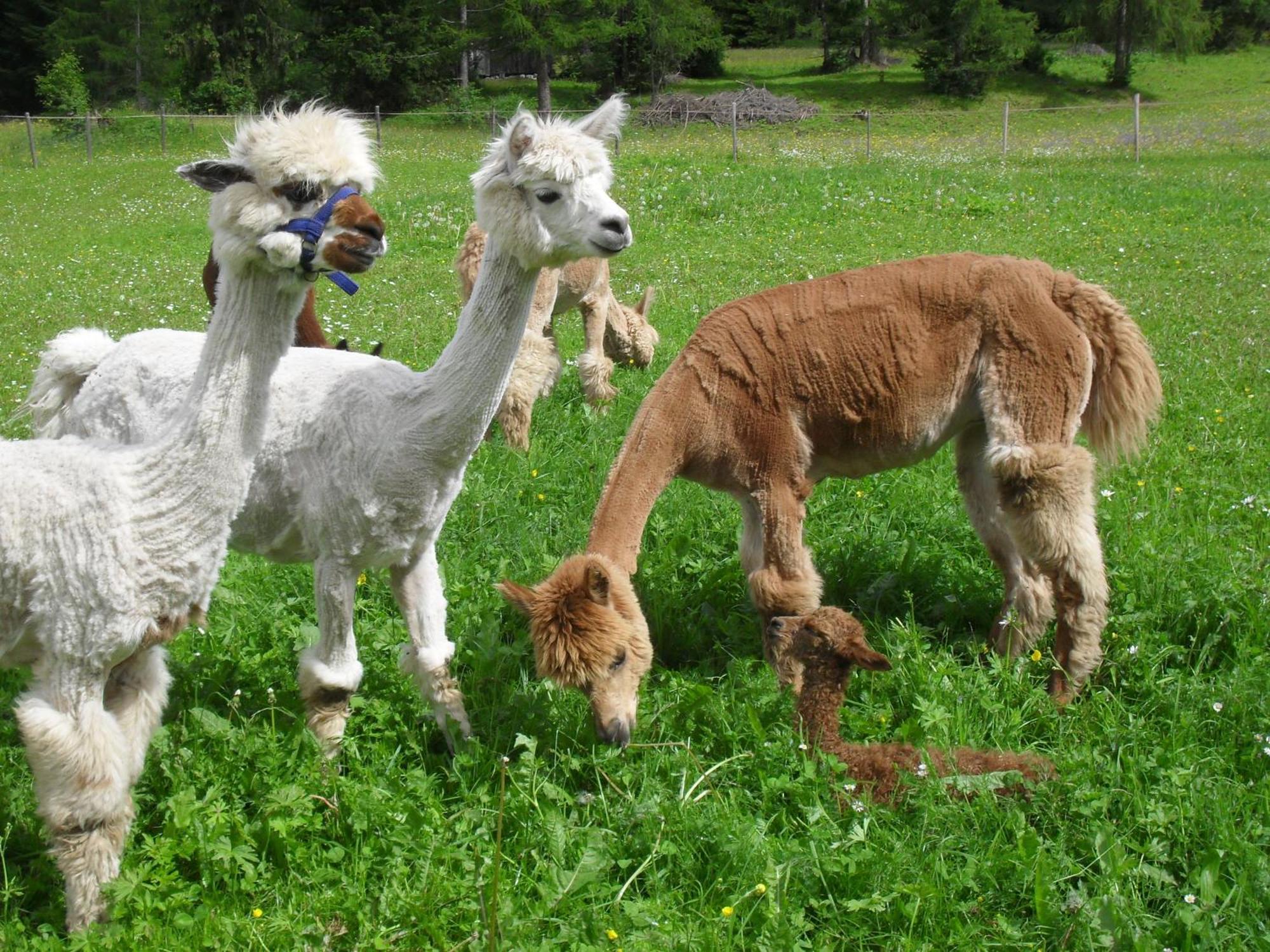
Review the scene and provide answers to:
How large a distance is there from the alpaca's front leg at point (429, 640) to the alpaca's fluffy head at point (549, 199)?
1.17m

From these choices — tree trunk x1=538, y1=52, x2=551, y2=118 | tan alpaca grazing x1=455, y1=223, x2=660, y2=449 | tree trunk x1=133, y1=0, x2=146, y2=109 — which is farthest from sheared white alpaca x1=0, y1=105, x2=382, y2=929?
tree trunk x1=133, y1=0, x2=146, y2=109

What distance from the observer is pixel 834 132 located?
32656 mm

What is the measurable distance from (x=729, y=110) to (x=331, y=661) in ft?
115

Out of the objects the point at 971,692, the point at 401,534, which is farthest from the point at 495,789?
the point at 971,692

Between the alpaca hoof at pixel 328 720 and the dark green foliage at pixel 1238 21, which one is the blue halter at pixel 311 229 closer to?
the alpaca hoof at pixel 328 720

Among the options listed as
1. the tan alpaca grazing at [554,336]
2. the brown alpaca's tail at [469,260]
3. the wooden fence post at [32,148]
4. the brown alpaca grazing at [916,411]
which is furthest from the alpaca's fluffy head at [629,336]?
the wooden fence post at [32,148]

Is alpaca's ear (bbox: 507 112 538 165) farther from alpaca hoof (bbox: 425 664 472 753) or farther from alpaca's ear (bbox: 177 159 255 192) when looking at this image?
alpaca hoof (bbox: 425 664 472 753)

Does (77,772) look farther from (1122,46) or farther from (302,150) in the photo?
(1122,46)

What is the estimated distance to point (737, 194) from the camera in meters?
16.8

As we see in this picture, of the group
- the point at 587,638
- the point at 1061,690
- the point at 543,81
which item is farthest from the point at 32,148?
the point at 1061,690

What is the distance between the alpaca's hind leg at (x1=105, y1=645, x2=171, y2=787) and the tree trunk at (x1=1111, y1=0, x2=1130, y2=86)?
49684 mm

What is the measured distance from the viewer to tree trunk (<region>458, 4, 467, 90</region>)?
41719 millimetres

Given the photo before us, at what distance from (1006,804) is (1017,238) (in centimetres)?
1150

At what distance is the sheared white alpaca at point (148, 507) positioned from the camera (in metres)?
2.81
